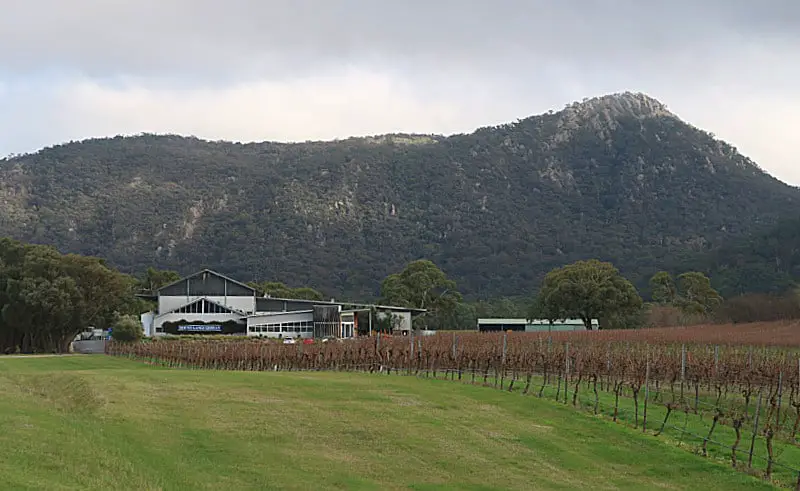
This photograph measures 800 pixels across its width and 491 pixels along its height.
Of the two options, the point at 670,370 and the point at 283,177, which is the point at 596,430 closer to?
the point at 670,370

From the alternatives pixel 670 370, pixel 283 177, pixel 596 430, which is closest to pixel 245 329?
pixel 670 370

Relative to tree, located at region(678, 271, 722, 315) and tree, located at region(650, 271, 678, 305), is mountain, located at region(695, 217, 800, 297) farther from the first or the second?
tree, located at region(678, 271, 722, 315)

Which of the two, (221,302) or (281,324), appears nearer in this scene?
(281,324)

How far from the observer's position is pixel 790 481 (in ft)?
56.2

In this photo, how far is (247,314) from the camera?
3054 inches

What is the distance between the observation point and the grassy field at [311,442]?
14188 mm

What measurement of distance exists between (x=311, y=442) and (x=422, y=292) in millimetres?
78569

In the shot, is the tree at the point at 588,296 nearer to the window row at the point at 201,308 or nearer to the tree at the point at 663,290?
the tree at the point at 663,290

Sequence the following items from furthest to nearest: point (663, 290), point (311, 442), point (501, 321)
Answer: point (501, 321) < point (663, 290) < point (311, 442)

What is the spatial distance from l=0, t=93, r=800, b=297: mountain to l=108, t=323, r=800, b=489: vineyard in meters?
73.3

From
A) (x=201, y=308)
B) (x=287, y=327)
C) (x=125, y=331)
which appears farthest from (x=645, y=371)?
(x=201, y=308)

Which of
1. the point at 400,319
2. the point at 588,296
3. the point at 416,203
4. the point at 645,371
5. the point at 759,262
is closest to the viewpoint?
the point at 645,371

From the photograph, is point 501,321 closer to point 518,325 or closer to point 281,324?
point 518,325

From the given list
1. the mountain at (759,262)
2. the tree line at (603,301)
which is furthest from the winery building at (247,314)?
the mountain at (759,262)
